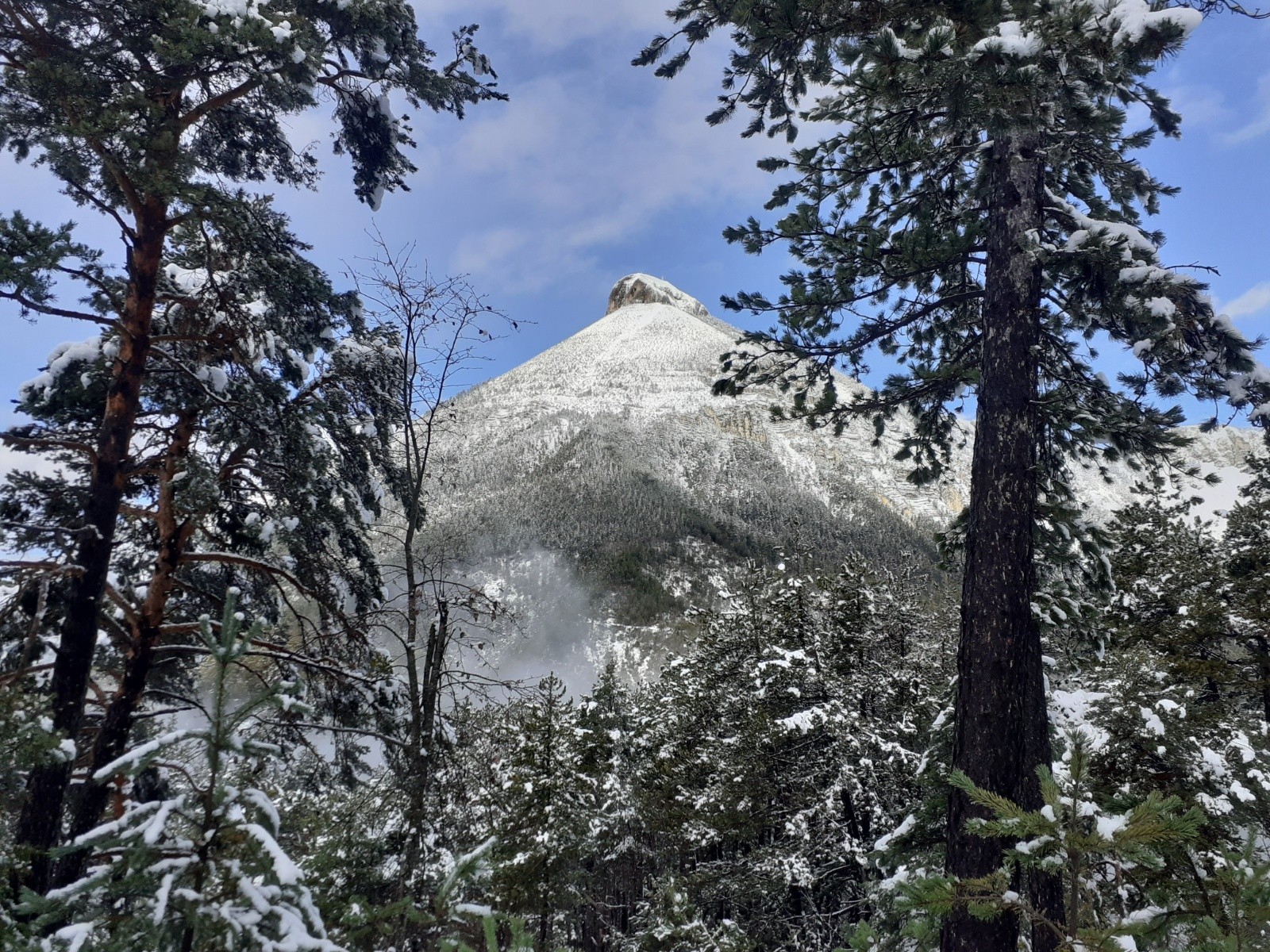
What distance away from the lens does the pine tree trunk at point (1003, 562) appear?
4047 mm

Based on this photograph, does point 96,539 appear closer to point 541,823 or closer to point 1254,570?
point 541,823

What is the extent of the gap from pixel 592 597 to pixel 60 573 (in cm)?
11979

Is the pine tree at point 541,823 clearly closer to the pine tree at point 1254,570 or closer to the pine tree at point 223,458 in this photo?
the pine tree at point 223,458

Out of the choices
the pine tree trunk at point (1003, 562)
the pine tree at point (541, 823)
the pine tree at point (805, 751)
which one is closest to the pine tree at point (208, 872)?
the pine tree trunk at point (1003, 562)

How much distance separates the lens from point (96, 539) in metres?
5.09

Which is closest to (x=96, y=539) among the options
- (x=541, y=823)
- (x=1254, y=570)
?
(x=541, y=823)

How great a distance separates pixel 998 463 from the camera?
462cm

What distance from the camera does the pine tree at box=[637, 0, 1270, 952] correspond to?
402 cm

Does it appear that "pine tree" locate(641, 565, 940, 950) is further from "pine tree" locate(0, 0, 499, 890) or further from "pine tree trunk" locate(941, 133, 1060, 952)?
"pine tree" locate(0, 0, 499, 890)

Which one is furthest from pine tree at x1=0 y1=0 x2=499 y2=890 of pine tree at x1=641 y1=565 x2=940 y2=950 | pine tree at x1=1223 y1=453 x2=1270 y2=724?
pine tree at x1=1223 y1=453 x2=1270 y2=724

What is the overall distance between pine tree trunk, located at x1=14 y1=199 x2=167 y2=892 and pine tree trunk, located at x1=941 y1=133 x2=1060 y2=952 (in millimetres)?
5895

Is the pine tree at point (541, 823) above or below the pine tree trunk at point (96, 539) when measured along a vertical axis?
below

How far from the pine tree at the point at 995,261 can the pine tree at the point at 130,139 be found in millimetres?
2973

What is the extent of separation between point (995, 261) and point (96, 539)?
292 inches
